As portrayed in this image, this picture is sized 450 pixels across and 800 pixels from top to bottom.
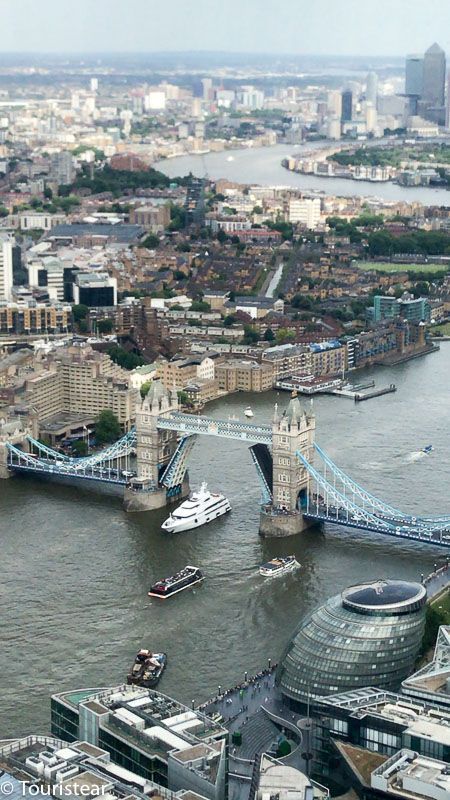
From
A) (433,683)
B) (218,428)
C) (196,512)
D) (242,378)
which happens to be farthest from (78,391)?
(433,683)

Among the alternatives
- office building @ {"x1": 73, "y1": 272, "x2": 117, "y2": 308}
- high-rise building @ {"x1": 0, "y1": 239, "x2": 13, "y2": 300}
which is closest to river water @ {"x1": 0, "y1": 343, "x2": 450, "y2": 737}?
office building @ {"x1": 73, "y1": 272, "x2": 117, "y2": 308}

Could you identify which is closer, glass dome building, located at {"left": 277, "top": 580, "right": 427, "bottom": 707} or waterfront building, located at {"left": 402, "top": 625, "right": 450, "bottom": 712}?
waterfront building, located at {"left": 402, "top": 625, "right": 450, "bottom": 712}

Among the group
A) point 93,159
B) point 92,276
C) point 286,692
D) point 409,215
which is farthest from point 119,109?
point 286,692

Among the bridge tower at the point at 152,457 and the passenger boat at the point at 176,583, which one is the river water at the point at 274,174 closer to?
the bridge tower at the point at 152,457

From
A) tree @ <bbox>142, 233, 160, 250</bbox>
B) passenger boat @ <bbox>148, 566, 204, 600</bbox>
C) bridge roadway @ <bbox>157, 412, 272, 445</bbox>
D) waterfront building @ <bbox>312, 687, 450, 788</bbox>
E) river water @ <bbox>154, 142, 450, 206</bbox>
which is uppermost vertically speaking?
bridge roadway @ <bbox>157, 412, 272, 445</bbox>

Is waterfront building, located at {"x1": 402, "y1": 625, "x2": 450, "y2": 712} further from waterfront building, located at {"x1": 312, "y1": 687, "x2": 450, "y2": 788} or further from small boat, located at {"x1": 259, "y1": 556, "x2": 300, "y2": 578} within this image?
small boat, located at {"x1": 259, "y1": 556, "x2": 300, "y2": 578}

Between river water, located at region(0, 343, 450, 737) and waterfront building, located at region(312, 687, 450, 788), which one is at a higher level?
waterfront building, located at region(312, 687, 450, 788)

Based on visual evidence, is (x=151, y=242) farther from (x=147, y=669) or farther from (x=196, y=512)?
(x=147, y=669)
